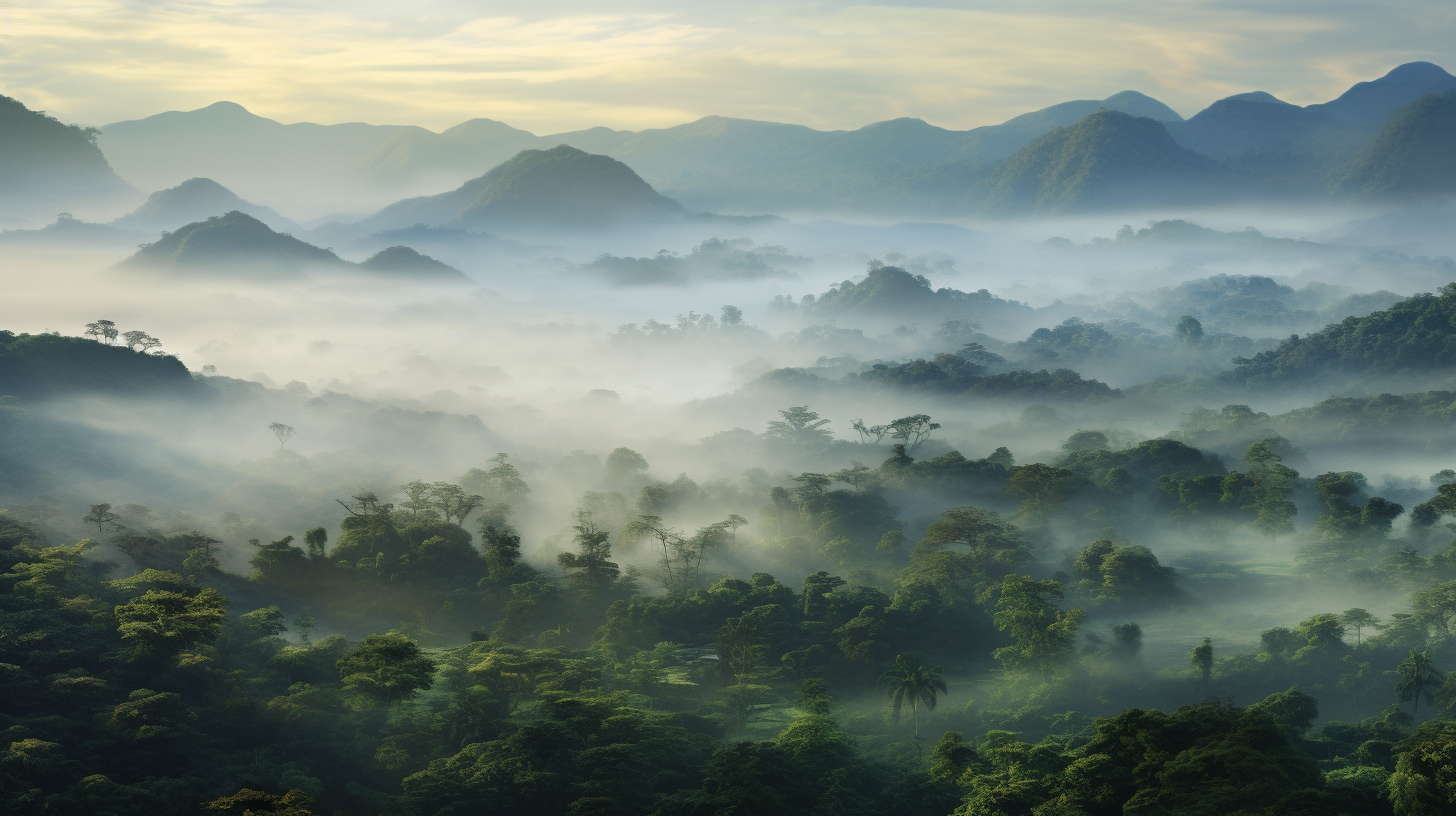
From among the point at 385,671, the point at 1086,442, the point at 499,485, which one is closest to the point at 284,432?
the point at 499,485

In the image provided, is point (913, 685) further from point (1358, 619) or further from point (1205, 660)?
point (1358, 619)

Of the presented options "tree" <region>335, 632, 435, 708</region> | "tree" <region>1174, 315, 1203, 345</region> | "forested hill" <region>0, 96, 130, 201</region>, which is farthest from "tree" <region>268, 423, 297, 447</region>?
"tree" <region>1174, 315, 1203, 345</region>

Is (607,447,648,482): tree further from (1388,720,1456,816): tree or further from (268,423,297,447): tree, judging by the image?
(1388,720,1456,816): tree

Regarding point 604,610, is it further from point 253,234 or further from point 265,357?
point 253,234

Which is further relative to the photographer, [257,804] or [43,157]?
[43,157]

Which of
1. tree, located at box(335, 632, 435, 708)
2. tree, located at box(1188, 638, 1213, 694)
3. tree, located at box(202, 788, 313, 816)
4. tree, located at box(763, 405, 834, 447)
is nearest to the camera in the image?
tree, located at box(202, 788, 313, 816)

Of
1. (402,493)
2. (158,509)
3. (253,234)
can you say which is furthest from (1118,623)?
(253,234)
